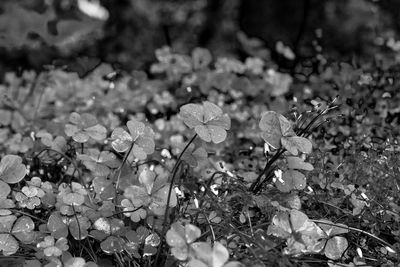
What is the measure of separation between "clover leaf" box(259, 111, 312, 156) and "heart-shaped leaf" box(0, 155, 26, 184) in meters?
0.50

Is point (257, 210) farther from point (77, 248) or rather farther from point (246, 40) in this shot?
point (246, 40)

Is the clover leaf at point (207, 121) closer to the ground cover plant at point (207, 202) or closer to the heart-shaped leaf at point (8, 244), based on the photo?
the ground cover plant at point (207, 202)

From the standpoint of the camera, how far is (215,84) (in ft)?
9.50

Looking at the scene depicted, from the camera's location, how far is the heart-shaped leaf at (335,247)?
109 cm

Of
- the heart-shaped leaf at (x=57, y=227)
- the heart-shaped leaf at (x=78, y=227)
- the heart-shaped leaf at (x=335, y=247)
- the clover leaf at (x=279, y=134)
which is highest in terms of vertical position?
the clover leaf at (x=279, y=134)

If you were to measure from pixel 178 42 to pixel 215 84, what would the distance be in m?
1.23

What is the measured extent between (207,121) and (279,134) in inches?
5.7

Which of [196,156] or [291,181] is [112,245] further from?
[291,181]

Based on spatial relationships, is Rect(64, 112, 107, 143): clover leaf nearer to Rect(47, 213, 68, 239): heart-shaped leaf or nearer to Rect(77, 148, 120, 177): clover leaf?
Rect(77, 148, 120, 177): clover leaf

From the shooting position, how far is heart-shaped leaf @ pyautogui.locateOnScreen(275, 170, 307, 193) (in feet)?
3.97

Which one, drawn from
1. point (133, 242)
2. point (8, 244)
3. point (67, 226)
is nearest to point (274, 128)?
point (133, 242)

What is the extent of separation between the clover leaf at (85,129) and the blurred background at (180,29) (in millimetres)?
2022

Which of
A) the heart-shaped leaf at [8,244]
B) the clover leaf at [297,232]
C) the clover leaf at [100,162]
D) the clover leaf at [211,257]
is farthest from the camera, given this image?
the clover leaf at [100,162]

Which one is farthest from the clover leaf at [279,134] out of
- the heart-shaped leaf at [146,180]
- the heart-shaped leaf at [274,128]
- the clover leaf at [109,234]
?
the clover leaf at [109,234]
